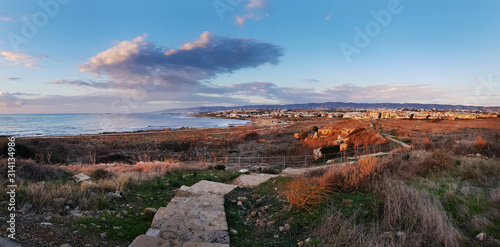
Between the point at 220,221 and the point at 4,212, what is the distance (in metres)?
4.14

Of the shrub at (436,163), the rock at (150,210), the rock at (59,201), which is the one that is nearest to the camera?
the rock at (59,201)

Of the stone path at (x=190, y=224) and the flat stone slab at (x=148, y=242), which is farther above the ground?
the flat stone slab at (x=148, y=242)

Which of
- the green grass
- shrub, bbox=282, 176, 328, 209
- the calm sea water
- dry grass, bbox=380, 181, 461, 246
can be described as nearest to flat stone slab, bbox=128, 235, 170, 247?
the green grass

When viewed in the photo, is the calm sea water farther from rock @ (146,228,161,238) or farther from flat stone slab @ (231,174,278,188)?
rock @ (146,228,161,238)

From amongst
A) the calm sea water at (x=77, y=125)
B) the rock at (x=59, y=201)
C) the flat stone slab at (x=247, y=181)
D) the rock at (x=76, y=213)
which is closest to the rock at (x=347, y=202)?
the flat stone slab at (x=247, y=181)

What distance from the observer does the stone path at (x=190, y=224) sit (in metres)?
4.16

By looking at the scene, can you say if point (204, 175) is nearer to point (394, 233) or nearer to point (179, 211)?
point (179, 211)

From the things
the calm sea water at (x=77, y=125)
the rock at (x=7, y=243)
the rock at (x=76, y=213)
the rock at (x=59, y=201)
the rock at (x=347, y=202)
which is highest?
the rock at (x=7, y=243)

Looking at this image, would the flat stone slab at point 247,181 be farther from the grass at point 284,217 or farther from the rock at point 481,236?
the rock at point 481,236

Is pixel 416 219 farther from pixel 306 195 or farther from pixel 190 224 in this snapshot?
pixel 190 224

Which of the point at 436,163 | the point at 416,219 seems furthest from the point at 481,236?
the point at 436,163

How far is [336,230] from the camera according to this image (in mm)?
4254

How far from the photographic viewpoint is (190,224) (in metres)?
5.06

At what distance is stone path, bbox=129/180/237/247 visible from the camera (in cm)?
416
